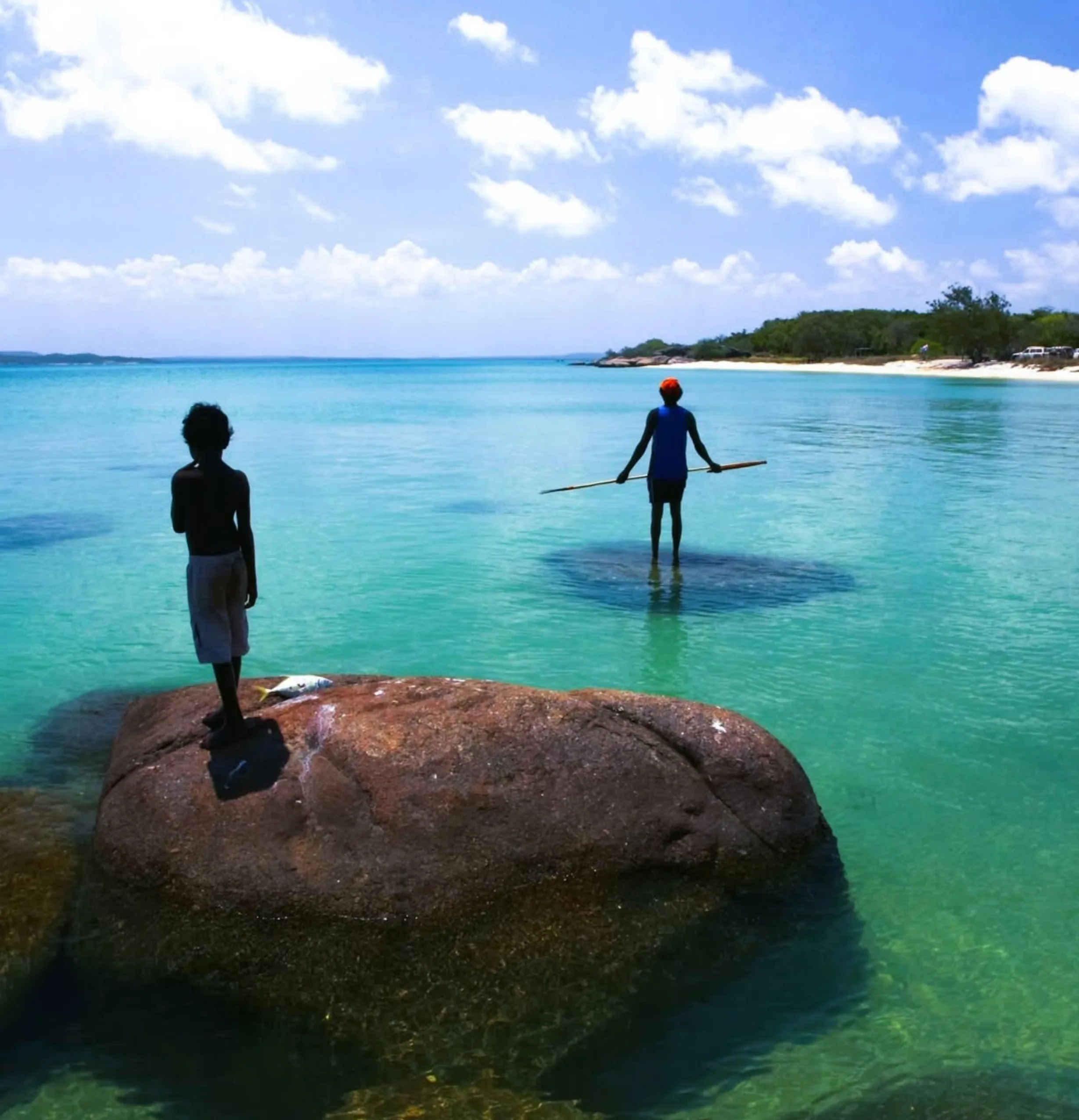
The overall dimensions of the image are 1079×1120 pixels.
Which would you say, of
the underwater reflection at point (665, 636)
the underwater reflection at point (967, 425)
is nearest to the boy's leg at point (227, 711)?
the underwater reflection at point (665, 636)

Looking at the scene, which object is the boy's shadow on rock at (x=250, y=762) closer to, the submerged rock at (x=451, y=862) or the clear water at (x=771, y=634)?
the submerged rock at (x=451, y=862)

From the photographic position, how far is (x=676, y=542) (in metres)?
12.5

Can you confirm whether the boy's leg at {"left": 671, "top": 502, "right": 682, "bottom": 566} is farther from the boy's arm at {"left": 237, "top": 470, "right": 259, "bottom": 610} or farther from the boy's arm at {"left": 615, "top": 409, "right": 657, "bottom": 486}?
the boy's arm at {"left": 237, "top": 470, "right": 259, "bottom": 610}

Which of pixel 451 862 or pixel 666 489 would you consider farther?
pixel 666 489

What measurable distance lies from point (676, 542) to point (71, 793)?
7788 millimetres

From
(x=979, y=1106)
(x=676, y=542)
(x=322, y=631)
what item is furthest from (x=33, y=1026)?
(x=676, y=542)

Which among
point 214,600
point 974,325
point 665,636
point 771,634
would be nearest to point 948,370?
point 974,325

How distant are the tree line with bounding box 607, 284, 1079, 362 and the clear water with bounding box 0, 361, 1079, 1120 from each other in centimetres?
6442

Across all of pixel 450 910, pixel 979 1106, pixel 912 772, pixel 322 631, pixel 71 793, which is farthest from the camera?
pixel 322 631

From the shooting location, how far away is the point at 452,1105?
3.94m

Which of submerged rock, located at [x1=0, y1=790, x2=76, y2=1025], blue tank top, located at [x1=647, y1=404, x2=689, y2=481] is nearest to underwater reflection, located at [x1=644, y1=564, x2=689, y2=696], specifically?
blue tank top, located at [x1=647, y1=404, x2=689, y2=481]

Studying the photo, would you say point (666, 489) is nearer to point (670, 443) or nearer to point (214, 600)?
point (670, 443)

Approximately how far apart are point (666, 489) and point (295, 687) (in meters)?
6.63

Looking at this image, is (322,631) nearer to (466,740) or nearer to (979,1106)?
(466,740)
